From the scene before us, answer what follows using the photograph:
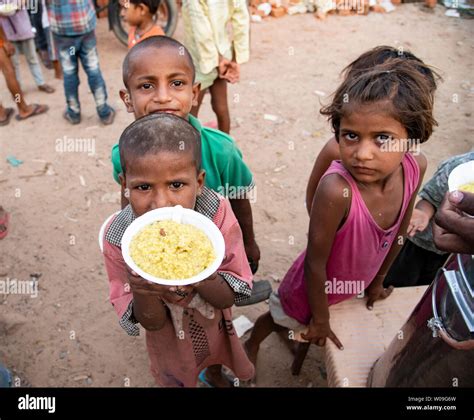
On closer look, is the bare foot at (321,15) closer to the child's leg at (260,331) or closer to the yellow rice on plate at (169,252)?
the child's leg at (260,331)

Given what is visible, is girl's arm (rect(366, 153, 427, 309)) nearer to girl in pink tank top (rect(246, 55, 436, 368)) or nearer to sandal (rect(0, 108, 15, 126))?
girl in pink tank top (rect(246, 55, 436, 368))

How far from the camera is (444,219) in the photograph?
4.15ft

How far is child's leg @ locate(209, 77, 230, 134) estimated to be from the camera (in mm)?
3902

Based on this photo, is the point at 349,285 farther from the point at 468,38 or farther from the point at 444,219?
the point at 468,38

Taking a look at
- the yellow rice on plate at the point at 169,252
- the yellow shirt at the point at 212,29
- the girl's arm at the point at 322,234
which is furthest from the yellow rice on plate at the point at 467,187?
the yellow shirt at the point at 212,29

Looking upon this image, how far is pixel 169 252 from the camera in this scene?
1.32 meters

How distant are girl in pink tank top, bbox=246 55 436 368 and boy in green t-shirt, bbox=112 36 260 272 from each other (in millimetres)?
492

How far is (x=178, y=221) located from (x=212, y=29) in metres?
2.60

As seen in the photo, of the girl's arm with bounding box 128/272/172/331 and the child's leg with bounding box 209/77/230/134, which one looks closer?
the girl's arm with bounding box 128/272/172/331

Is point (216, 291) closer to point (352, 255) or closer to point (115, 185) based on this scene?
point (352, 255)

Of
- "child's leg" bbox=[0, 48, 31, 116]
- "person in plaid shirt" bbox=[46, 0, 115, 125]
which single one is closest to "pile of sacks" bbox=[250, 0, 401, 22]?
"person in plaid shirt" bbox=[46, 0, 115, 125]

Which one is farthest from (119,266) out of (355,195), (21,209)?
(21,209)

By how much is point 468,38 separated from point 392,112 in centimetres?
561

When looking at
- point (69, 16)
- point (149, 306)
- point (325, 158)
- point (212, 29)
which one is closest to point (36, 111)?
point (69, 16)
